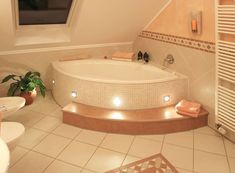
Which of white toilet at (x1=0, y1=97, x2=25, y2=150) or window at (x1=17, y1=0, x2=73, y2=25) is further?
window at (x1=17, y1=0, x2=73, y2=25)

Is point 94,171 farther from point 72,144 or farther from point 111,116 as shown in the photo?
point 111,116

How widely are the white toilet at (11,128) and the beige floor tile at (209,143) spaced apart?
5.77 ft

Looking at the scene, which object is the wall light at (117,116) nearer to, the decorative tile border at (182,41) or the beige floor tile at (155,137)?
the beige floor tile at (155,137)

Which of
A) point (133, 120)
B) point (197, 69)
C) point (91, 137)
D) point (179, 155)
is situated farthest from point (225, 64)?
point (91, 137)

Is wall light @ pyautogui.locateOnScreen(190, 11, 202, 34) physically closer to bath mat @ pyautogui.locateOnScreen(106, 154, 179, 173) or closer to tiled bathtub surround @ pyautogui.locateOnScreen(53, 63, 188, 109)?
tiled bathtub surround @ pyautogui.locateOnScreen(53, 63, 188, 109)

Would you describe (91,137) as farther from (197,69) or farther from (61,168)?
(197,69)

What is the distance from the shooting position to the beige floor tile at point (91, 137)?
243 centimetres

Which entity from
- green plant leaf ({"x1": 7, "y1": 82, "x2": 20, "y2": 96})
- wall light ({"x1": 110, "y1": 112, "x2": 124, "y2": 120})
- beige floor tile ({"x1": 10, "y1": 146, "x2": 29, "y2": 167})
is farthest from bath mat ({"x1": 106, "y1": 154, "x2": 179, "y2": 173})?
green plant leaf ({"x1": 7, "y1": 82, "x2": 20, "y2": 96})

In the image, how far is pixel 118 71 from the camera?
146 inches

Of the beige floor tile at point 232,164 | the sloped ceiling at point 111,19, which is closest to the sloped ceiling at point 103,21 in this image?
the sloped ceiling at point 111,19

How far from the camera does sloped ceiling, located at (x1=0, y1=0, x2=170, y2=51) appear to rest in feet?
9.57

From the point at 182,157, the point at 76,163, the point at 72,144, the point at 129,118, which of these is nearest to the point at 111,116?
the point at 129,118

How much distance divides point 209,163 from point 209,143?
1.20 feet

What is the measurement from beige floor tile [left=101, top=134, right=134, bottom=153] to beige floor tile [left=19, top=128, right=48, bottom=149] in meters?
0.71
